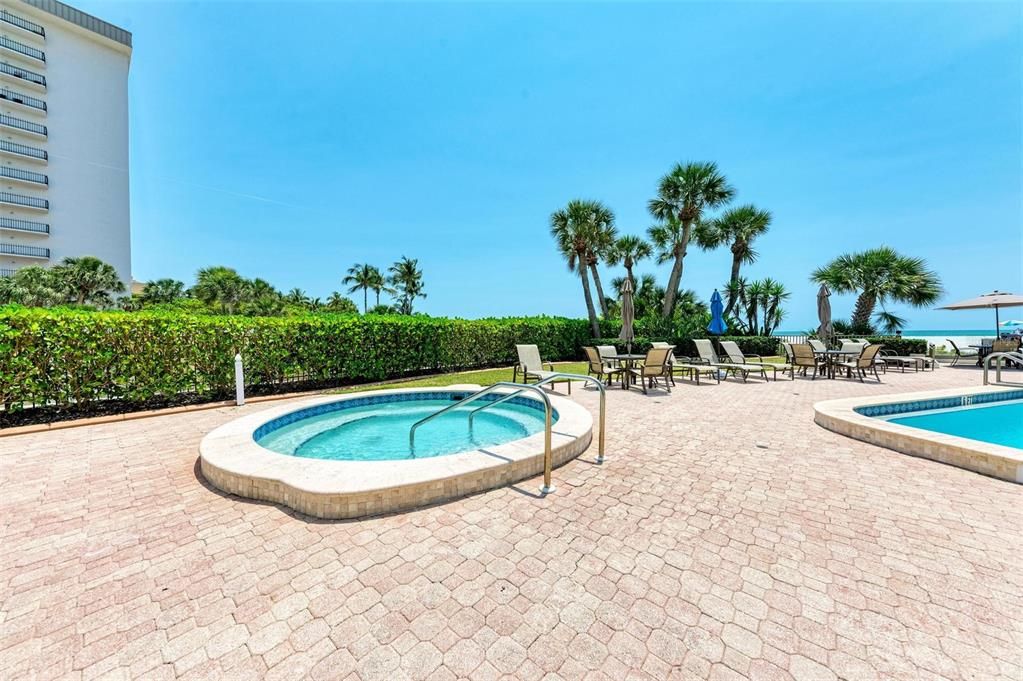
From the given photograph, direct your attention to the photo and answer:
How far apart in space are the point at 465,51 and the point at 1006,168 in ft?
75.7

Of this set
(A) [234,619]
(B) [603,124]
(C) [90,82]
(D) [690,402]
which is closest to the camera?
(A) [234,619]

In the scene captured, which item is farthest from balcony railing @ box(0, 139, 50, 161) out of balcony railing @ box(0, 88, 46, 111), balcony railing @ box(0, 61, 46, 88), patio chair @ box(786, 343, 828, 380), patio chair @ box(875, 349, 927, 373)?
patio chair @ box(875, 349, 927, 373)

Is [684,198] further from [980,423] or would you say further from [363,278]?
[363,278]

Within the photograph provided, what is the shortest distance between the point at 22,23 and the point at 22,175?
15.9 m

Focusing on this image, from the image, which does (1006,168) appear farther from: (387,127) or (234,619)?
(234,619)

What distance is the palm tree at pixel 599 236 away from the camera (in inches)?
795

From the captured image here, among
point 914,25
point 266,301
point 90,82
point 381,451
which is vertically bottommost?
point 381,451

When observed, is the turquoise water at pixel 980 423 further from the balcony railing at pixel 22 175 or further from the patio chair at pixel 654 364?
the balcony railing at pixel 22 175

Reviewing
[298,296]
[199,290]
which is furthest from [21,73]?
[298,296]

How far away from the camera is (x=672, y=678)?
5.18ft

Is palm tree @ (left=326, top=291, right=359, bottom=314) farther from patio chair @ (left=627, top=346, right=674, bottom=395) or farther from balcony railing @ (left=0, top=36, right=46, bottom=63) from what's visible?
patio chair @ (left=627, top=346, right=674, bottom=395)

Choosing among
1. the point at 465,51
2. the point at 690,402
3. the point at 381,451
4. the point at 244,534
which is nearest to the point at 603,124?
the point at 465,51

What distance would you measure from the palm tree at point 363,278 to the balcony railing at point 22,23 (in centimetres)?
3712

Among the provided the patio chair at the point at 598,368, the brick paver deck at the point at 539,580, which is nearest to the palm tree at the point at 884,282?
the patio chair at the point at 598,368
